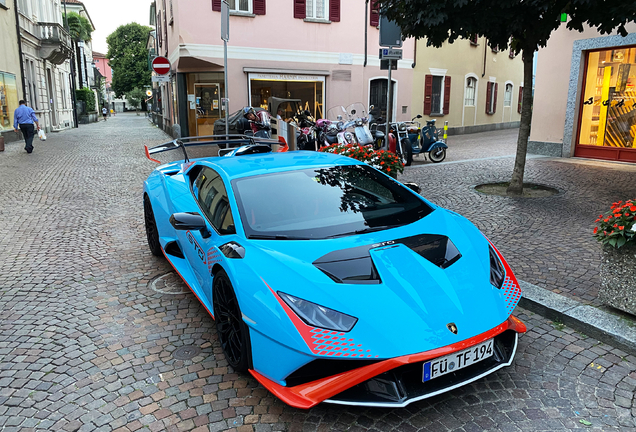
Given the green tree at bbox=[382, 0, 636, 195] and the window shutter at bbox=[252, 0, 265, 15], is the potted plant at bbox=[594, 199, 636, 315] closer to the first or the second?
the green tree at bbox=[382, 0, 636, 195]

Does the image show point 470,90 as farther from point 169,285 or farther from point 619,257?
point 169,285

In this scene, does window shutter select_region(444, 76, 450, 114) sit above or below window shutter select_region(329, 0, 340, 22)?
below

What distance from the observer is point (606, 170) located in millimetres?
10930

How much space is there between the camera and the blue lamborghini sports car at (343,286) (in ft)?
8.24

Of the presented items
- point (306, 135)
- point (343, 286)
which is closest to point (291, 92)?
point (306, 135)

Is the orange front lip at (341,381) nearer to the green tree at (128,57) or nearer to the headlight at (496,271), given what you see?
the headlight at (496,271)

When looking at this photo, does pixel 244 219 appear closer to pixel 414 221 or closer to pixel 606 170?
pixel 414 221

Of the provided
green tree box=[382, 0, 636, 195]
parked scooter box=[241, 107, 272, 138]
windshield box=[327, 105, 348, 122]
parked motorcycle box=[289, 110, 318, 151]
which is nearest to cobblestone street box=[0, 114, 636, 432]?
green tree box=[382, 0, 636, 195]

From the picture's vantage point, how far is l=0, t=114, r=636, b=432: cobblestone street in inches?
108

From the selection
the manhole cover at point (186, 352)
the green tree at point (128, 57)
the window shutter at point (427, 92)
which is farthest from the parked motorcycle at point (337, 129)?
the green tree at point (128, 57)

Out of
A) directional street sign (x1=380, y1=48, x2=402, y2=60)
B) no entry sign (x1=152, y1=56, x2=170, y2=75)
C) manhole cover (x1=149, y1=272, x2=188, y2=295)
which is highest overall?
no entry sign (x1=152, y1=56, x2=170, y2=75)

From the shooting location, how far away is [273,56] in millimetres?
18172

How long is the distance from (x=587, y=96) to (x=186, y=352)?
1276 centimetres

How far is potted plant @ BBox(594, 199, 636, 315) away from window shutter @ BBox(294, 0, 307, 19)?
1653 cm
